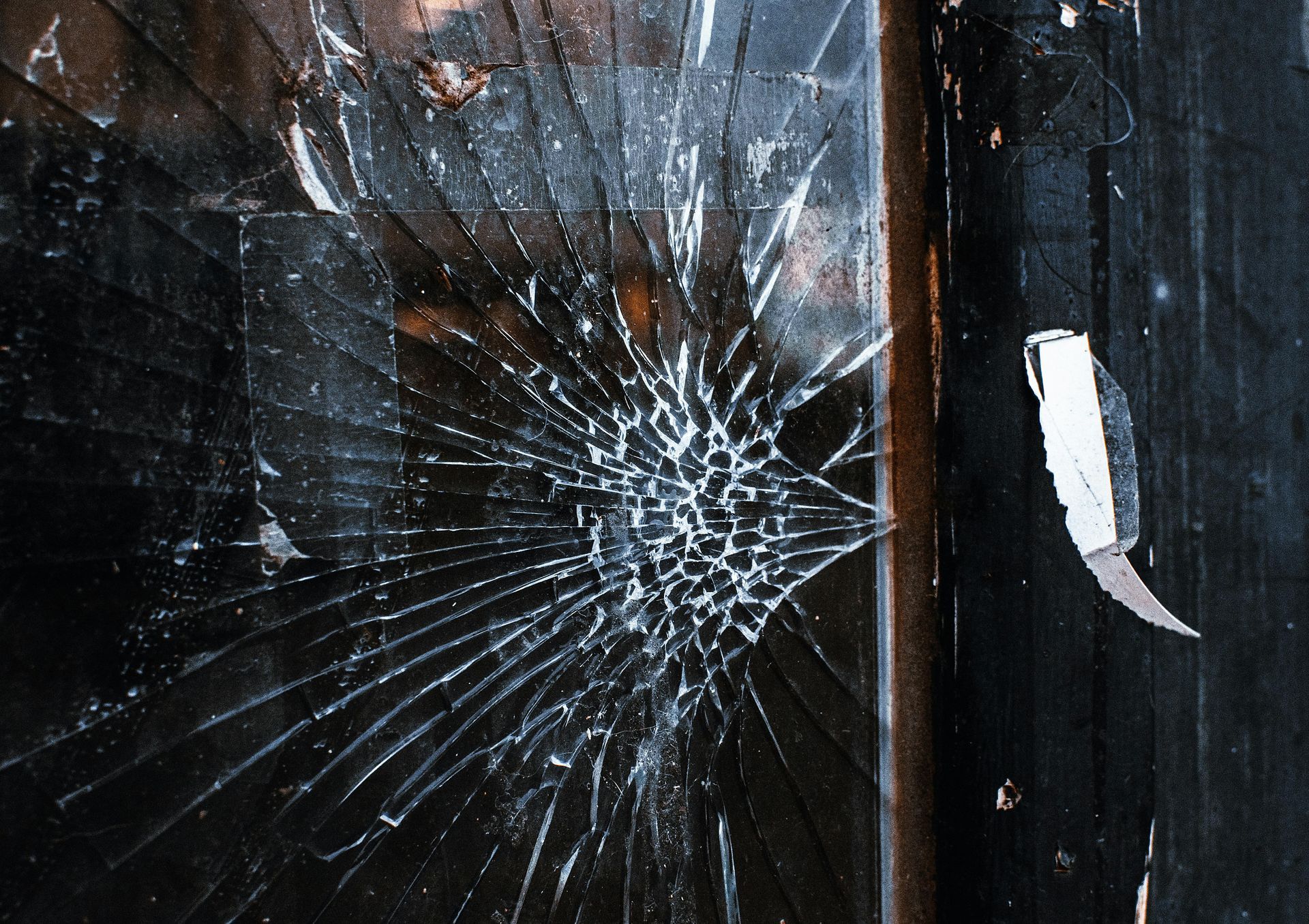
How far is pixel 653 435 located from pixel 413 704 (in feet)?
1.62

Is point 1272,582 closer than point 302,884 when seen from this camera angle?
No

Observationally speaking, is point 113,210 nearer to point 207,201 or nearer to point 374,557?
point 207,201

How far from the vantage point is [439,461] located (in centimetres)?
100

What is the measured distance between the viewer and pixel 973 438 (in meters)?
1.15

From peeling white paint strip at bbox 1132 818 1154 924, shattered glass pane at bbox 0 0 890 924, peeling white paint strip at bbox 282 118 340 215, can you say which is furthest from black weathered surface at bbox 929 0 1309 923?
peeling white paint strip at bbox 282 118 340 215

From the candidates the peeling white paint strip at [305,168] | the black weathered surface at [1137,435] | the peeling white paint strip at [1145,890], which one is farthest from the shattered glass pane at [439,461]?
the peeling white paint strip at [1145,890]

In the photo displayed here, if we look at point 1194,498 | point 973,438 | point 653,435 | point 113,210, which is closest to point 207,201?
point 113,210

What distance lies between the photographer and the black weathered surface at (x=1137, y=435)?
1.15 metres

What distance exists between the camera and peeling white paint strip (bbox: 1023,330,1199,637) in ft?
3.77

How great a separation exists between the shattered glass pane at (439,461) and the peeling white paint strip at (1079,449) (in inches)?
10.4

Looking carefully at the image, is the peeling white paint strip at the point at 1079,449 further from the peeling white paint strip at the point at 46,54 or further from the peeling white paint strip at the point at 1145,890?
the peeling white paint strip at the point at 46,54

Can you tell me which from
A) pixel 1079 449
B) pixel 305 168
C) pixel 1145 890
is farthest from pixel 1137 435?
pixel 305 168

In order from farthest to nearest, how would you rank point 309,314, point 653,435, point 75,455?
point 653,435 < point 309,314 < point 75,455

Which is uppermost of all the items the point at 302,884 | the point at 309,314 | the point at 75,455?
the point at 309,314
